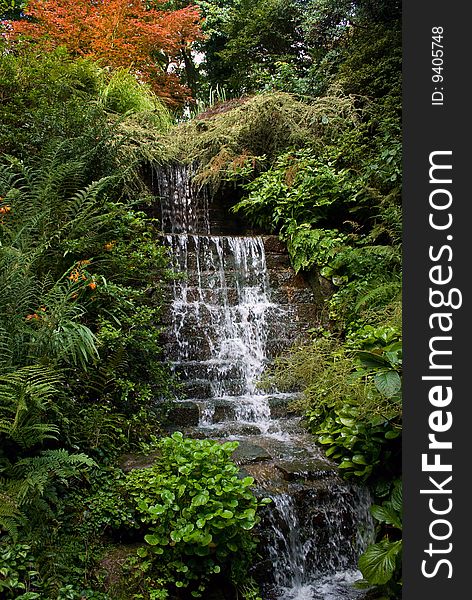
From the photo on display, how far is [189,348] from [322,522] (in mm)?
2312

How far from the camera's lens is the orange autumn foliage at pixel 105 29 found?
8.45m

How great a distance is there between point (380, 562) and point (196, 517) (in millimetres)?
1144

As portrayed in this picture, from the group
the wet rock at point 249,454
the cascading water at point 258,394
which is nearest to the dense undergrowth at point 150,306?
the cascading water at point 258,394

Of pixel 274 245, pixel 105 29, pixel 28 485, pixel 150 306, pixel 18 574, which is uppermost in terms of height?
pixel 105 29

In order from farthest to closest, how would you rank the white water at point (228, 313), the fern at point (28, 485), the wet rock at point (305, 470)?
the white water at point (228, 313) < the wet rock at point (305, 470) < the fern at point (28, 485)

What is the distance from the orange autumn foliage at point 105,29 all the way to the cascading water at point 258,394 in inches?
129

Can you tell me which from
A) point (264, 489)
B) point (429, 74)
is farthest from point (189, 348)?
point (429, 74)

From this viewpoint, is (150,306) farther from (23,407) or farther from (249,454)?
(23,407)

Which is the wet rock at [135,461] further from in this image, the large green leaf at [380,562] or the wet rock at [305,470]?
the large green leaf at [380,562]

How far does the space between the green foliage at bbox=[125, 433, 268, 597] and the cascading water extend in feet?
1.72

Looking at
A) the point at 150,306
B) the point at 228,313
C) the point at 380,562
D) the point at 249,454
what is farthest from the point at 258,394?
the point at 380,562

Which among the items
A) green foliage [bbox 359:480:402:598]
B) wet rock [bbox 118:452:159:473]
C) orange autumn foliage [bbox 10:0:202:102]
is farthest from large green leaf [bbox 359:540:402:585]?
orange autumn foliage [bbox 10:0:202:102]

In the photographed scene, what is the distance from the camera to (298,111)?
7.57 m

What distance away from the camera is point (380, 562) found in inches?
113
